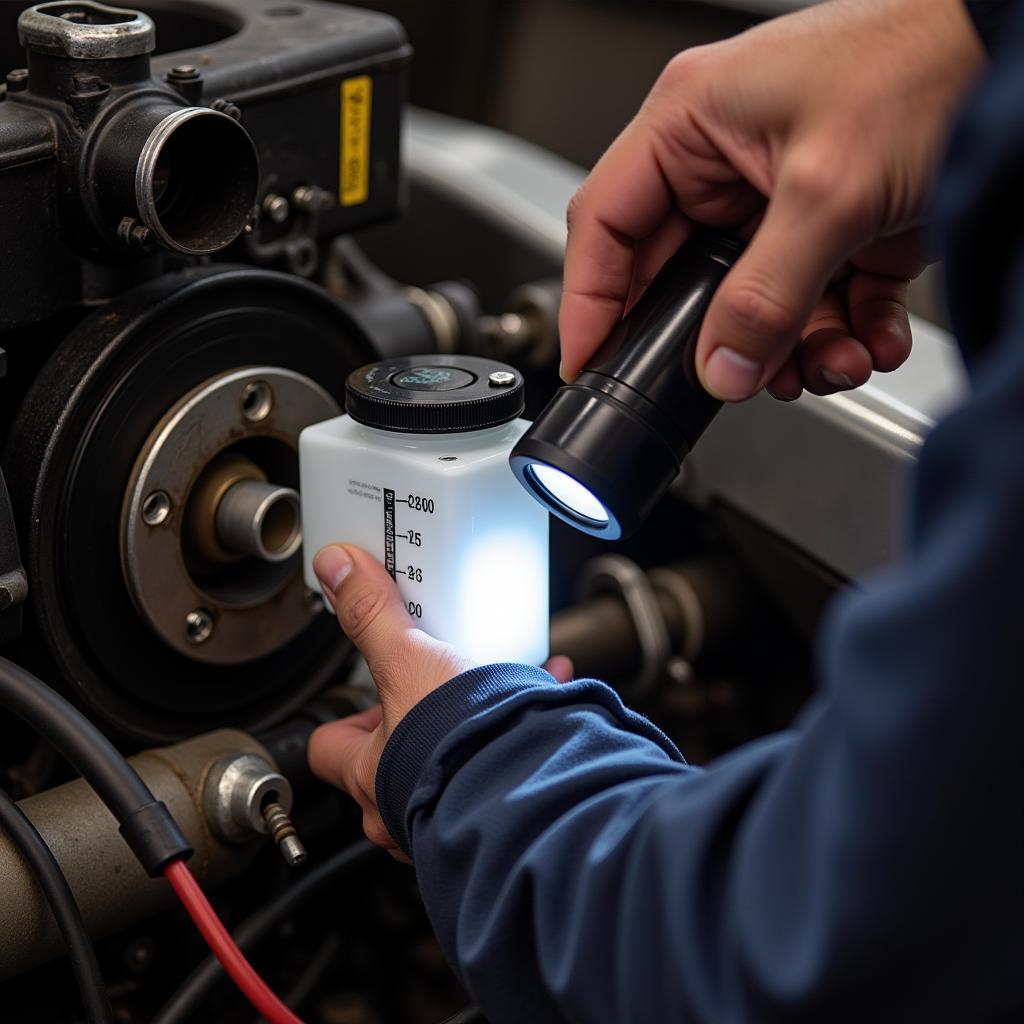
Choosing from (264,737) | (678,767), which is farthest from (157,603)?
(678,767)

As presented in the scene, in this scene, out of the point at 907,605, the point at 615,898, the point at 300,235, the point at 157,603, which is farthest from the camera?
the point at 300,235

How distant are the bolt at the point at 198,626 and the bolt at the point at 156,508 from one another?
0.19ft

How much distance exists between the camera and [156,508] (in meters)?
0.71

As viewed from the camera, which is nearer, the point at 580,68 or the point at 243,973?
the point at 243,973

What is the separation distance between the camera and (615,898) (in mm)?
454

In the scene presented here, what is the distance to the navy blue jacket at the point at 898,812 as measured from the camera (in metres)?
0.33

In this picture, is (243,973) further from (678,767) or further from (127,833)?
(678,767)

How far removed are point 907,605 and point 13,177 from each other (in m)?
0.49

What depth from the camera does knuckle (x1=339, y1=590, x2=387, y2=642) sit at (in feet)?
2.10

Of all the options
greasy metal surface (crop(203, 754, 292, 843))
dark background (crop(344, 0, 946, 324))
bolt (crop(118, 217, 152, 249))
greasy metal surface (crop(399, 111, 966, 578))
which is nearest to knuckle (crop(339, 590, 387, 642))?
greasy metal surface (crop(203, 754, 292, 843))

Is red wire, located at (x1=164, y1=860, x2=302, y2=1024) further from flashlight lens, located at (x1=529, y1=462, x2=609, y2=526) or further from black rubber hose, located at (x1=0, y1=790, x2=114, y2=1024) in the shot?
flashlight lens, located at (x1=529, y1=462, x2=609, y2=526)

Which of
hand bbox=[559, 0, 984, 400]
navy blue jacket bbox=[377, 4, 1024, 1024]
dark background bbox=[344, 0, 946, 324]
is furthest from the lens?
dark background bbox=[344, 0, 946, 324]

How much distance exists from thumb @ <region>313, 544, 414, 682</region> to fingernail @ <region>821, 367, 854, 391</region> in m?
0.24

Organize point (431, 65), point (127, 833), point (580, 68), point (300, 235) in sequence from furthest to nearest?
point (431, 65), point (580, 68), point (300, 235), point (127, 833)
